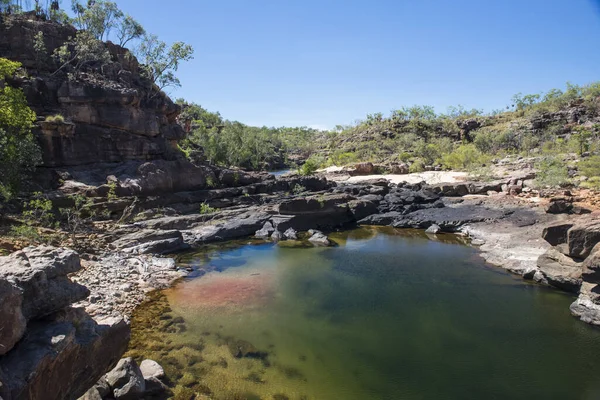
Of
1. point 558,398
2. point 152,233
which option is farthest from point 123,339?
point 152,233

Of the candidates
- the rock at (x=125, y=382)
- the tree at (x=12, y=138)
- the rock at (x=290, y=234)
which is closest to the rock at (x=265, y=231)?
the rock at (x=290, y=234)

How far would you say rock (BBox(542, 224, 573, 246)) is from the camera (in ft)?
53.8

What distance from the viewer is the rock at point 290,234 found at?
26391 mm

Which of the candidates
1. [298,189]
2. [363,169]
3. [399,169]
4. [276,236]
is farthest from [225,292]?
[399,169]

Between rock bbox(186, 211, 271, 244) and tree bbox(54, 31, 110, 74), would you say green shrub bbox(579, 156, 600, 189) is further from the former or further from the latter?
tree bbox(54, 31, 110, 74)

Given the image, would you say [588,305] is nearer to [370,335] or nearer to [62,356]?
[370,335]

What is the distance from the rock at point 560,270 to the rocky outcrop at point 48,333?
17.6m

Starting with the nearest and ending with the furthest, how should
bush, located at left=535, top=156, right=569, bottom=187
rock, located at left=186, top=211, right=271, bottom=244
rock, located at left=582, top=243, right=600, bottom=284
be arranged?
rock, located at left=582, top=243, right=600, bottom=284 → rock, located at left=186, top=211, right=271, bottom=244 → bush, located at left=535, top=156, right=569, bottom=187

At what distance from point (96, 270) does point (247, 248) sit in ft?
32.6

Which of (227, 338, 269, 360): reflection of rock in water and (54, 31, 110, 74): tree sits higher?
(54, 31, 110, 74): tree

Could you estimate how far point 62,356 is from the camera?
622 cm

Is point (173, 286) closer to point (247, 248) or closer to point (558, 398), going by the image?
point (247, 248)

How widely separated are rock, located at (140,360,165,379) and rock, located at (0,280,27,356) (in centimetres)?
459

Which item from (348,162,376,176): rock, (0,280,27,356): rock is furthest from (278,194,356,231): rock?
(348,162,376,176): rock
